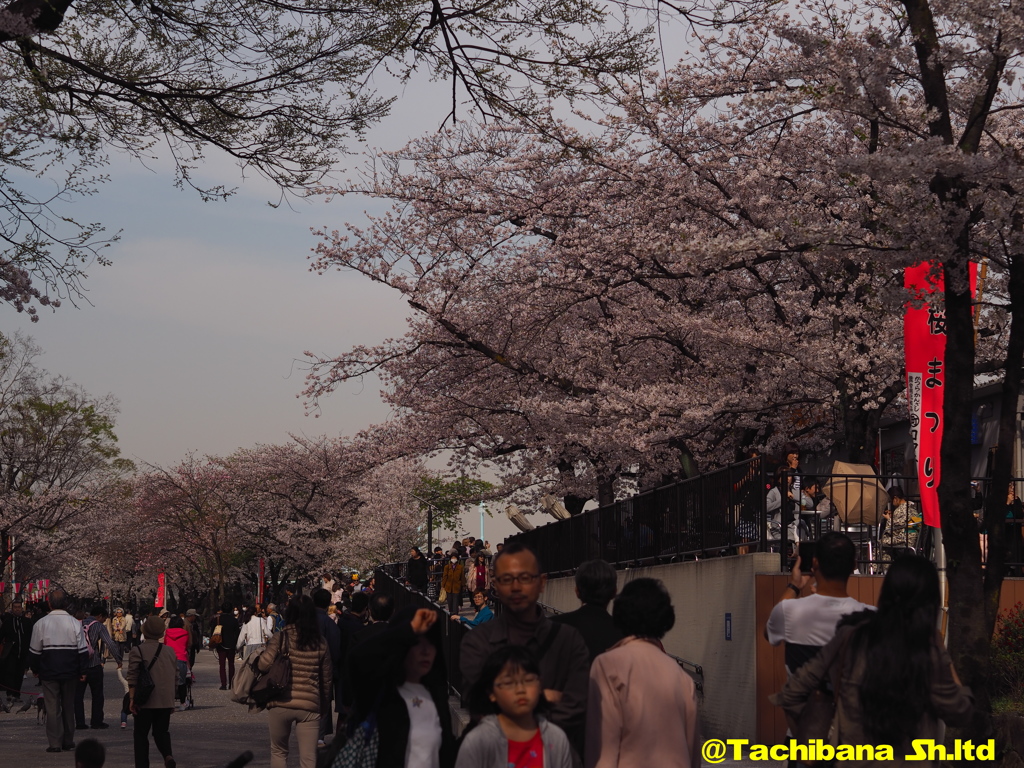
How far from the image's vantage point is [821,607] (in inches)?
234

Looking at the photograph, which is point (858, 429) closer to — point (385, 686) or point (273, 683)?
point (273, 683)

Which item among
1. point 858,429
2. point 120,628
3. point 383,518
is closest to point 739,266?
point 858,429

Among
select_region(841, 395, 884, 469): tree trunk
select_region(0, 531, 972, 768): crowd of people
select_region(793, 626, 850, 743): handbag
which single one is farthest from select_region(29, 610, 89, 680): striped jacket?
select_region(841, 395, 884, 469): tree trunk

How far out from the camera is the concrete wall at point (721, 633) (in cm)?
1232

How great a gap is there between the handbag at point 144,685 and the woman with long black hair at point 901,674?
780 centimetres

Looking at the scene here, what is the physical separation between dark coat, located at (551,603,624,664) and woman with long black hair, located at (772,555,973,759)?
1080mm

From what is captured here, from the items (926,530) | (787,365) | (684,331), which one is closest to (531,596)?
(926,530)

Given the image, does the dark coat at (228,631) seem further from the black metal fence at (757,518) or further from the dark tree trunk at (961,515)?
the dark tree trunk at (961,515)

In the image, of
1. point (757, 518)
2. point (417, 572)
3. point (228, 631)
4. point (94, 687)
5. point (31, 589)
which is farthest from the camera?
point (31, 589)

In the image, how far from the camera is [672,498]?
16328 millimetres

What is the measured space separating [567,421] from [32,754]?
13400mm

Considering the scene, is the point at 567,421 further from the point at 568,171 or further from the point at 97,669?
the point at 97,669

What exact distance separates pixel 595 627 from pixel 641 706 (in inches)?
29.5

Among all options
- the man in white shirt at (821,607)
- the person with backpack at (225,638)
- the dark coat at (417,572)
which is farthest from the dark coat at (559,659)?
the dark coat at (417,572)
